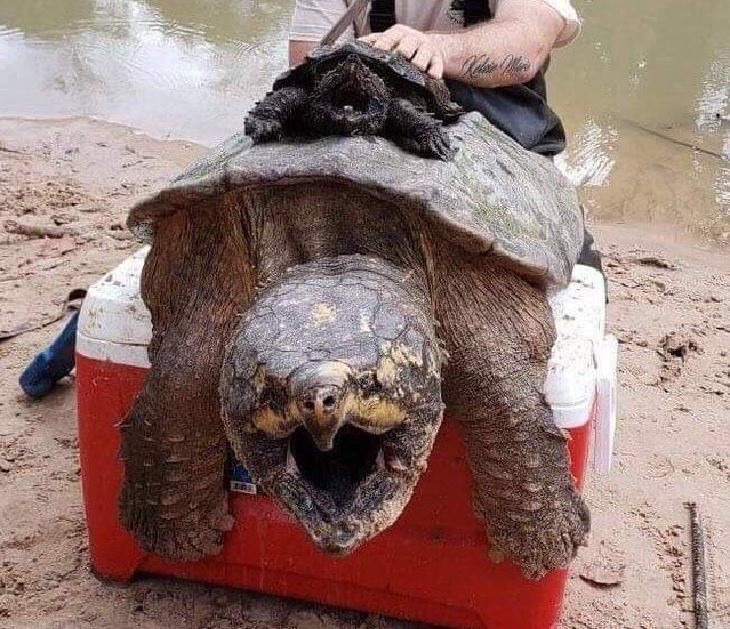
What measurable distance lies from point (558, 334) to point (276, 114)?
870mm

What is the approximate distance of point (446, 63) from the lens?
296cm

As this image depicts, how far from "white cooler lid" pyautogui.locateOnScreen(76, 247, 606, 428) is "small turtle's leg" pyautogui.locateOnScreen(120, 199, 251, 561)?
3.0 inches

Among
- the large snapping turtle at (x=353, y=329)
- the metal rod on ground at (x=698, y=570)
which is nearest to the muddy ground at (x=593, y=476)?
the metal rod on ground at (x=698, y=570)

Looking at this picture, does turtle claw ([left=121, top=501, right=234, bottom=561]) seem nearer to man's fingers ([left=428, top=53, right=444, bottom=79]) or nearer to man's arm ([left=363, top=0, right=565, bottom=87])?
man's fingers ([left=428, top=53, right=444, bottom=79])

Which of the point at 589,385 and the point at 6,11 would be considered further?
the point at 6,11

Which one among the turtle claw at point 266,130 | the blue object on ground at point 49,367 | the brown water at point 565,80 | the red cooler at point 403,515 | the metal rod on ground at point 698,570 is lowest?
the brown water at point 565,80

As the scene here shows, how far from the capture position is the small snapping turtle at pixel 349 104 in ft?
6.99

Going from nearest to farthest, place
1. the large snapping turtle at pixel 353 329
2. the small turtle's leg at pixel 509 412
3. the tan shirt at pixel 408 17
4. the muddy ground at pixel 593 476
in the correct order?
the large snapping turtle at pixel 353 329 → the small turtle's leg at pixel 509 412 → the muddy ground at pixel 593 476 → the tan shirt at pixel 408 17

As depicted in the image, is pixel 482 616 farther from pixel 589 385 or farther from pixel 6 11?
pixel 6 11

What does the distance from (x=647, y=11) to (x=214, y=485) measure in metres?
11.0

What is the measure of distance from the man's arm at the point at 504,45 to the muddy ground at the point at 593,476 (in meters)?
1.39

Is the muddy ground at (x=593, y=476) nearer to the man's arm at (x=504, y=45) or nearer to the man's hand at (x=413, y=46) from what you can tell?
the man's arm at (x=504, y=45)

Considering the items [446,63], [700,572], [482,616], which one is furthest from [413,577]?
[446,63]

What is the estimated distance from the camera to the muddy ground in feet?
8.28
